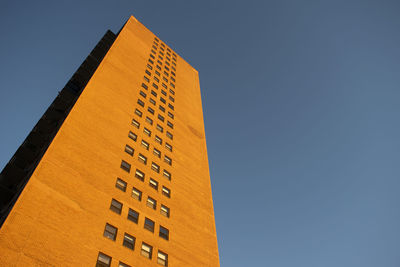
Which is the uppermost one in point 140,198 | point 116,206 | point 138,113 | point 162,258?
point 138,113

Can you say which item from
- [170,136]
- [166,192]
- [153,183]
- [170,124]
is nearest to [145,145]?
[153,183]

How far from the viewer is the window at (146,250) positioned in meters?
20.2

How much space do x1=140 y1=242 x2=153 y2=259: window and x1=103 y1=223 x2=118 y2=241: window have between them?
7.74ft

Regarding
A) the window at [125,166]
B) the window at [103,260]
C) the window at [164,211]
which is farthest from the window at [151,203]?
the window at [103,260]

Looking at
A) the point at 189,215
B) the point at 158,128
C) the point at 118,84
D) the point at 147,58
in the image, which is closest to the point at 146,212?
the point at 189,215

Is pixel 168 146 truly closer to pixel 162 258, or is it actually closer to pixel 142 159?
pixel 142 159

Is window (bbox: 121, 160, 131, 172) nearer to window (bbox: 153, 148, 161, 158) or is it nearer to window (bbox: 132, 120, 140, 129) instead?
window (bbox: 153, 148, 161, 158)

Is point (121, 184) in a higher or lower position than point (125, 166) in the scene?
lower

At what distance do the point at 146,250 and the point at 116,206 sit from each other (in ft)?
12.7

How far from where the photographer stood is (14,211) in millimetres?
15625

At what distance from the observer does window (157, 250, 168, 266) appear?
20.7 m

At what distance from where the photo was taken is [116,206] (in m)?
21.2

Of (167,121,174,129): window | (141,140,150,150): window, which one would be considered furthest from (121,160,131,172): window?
(167,121,174,129): window

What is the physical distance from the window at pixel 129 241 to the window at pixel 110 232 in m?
0.83
